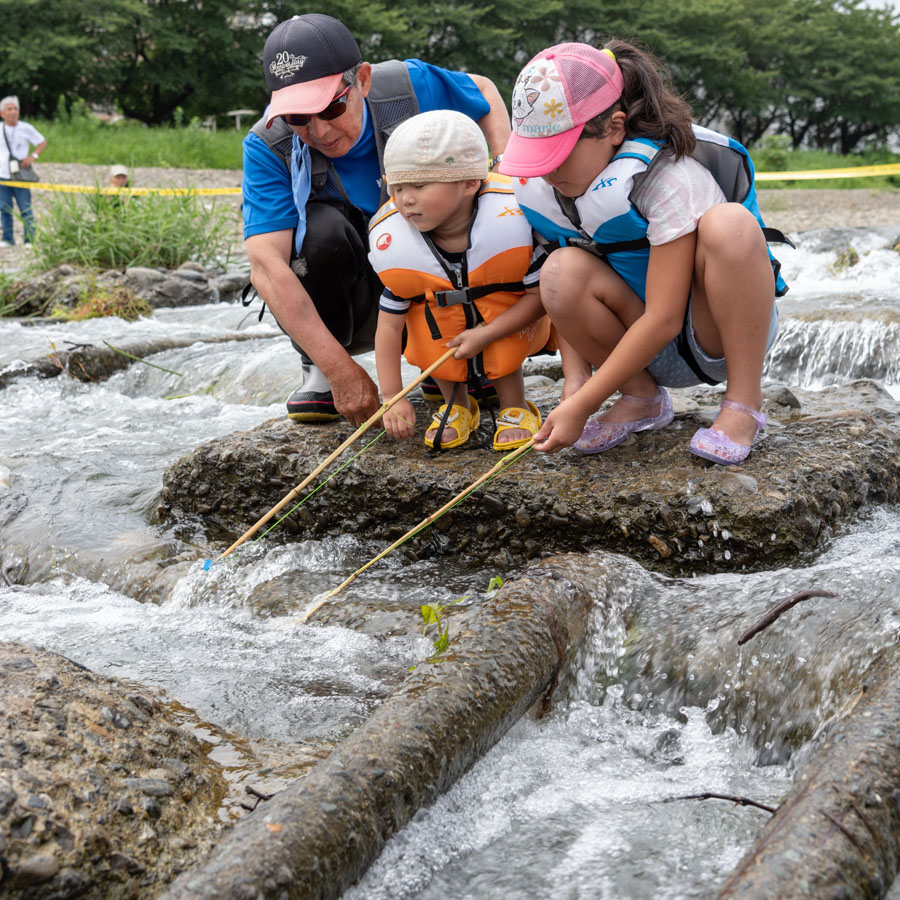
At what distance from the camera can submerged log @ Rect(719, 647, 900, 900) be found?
1222 mm

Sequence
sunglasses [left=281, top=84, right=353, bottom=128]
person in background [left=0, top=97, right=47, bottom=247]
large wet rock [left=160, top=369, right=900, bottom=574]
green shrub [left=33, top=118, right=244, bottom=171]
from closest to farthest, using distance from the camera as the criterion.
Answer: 1. large wet rock [left=160, top=369, right=900, bottom=574]
2. sunglasses [left=281, top=84, right=353, bottom=128]
3. person in background [left=0, top=97, right=47, bottom=247]
4. green shrub [left=33, top=118, right=244, bottom=171]

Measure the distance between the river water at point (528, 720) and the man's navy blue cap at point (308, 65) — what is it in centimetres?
132

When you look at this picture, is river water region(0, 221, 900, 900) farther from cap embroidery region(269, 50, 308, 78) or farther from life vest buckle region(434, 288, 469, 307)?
cap embroidery region(269, 50, 308, 78)

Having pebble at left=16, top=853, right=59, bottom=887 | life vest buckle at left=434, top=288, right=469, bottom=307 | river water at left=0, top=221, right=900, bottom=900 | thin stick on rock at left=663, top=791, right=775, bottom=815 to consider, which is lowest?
river water at left=0, top=221, right=900, bottom=900

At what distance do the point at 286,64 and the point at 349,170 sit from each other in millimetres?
487

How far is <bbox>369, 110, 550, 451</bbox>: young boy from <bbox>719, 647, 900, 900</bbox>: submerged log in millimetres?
1604

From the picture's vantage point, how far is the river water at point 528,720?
5.38ft

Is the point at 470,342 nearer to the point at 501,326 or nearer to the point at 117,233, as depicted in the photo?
the point at 501,326

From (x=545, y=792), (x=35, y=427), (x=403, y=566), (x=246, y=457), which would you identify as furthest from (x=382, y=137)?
(x=35, y=427)

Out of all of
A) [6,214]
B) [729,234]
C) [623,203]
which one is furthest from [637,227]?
[6,214]

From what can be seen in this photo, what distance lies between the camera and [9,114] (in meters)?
12.6

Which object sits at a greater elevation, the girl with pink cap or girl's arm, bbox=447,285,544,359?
the girl with pink cap

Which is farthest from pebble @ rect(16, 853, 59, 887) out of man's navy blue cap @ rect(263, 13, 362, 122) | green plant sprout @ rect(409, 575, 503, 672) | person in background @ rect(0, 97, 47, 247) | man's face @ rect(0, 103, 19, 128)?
man's face @ rect(0, 103, 19, 128)

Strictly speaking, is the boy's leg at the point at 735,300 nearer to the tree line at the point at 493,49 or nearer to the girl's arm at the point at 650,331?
the girl's arm at the point at 650,331
